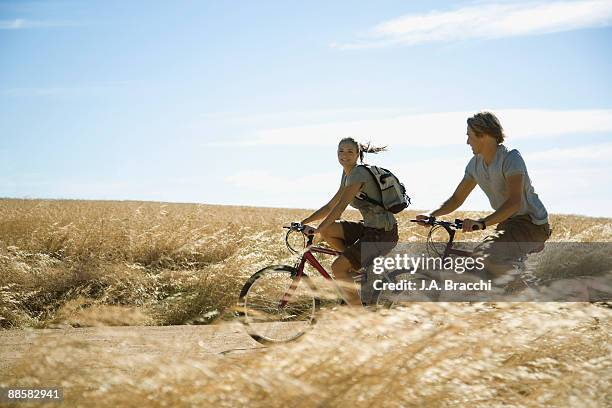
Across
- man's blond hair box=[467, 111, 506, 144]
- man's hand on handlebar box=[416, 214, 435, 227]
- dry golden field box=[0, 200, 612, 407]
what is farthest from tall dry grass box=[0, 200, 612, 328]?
dry golden field box=[0, 200, 612, 407]

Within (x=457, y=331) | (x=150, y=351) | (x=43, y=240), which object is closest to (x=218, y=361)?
(x=457, y=331)

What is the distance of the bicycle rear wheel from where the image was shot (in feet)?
22.6

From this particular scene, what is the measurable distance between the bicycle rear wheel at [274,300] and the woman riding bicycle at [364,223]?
16.3 inches

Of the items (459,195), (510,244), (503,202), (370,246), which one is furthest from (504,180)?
(370,246)

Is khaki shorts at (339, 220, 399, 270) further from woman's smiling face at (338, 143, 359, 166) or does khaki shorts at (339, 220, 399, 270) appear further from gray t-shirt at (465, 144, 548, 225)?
gray t-shirt at (465, 144, 548, 225)

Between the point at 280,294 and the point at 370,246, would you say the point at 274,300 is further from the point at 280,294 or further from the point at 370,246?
the point at 370,246

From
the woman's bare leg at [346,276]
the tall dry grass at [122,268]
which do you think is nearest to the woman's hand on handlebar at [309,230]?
the woman's bare leg at [346,276]

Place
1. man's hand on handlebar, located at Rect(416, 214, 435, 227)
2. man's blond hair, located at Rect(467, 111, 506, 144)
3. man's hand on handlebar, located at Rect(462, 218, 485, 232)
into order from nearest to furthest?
man's hand on handlebar, located at Rect(462, 218, 485, 232) < man's blond hair, located at Rect(467, 111, 506, 144) < man's hand on handlebar, located at Rect(416, 214, 435, 227)

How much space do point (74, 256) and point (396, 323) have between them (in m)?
8.35

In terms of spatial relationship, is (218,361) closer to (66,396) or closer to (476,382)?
(66,396)

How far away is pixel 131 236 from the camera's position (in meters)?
11.6

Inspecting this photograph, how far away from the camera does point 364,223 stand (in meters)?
6.72

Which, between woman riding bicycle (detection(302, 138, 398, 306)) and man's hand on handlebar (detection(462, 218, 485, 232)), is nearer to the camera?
man's hand on handlebar (detection(462, 218, 485, 232))

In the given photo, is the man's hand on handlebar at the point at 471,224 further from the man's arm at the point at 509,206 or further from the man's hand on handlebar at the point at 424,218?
the man's hand on handlebar at the point at 424,218
